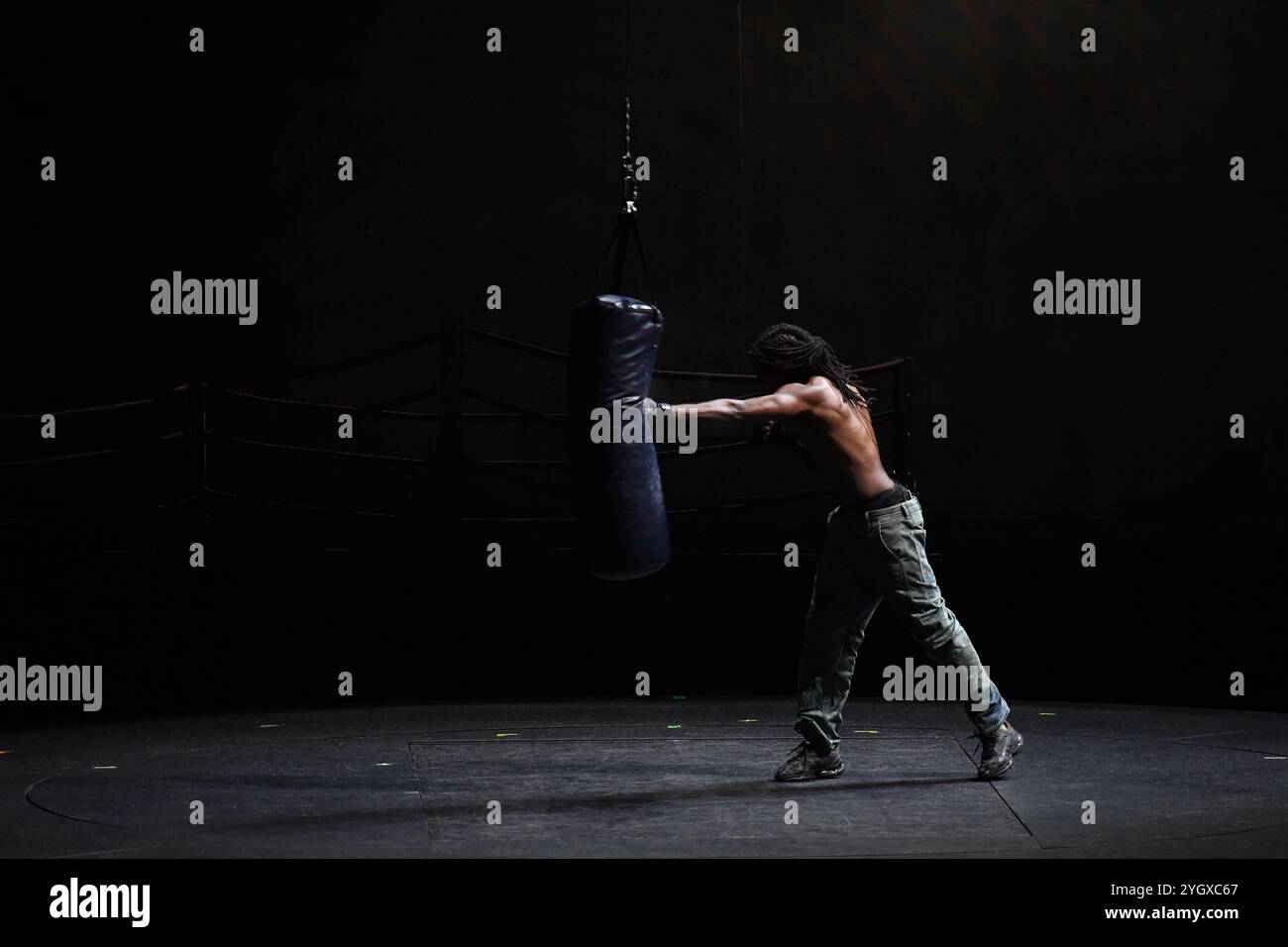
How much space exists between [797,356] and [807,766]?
133 cm

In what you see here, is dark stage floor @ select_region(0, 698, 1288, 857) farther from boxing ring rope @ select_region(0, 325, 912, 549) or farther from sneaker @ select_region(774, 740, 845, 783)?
boxing ring rope @ select_region(0, 325, 912, 549)

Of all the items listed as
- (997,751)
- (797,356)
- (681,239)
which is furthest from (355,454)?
(997,751)

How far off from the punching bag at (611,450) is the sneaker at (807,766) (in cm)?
83

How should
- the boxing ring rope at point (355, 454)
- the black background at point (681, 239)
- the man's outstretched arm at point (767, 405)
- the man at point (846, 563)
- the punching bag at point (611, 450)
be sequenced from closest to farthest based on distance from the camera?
the man's outstretched arm at point (767, 405), the punching bag at point (611, 450), the man at point (846, 563), the boxing ring rope at point (355, 454), the black background at point (681, 239)

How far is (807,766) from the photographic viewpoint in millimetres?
5570

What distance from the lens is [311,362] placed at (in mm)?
8609

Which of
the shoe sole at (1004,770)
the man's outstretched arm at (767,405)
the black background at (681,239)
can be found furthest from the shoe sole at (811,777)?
the black background at (681,239)

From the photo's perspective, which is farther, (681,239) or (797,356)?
(681,239)

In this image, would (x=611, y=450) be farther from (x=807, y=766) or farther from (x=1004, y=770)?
(x=1004, y=770)

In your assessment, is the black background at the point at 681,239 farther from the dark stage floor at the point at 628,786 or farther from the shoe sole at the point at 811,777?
the shoe sole at the point at 811,777

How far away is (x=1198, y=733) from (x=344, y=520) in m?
4.17

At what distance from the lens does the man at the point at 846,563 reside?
17.6ft

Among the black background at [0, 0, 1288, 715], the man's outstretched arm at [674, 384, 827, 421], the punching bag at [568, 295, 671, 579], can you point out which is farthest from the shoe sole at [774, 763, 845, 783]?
the black background at [0, 0, 1288, 715]

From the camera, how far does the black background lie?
8.56 meters
